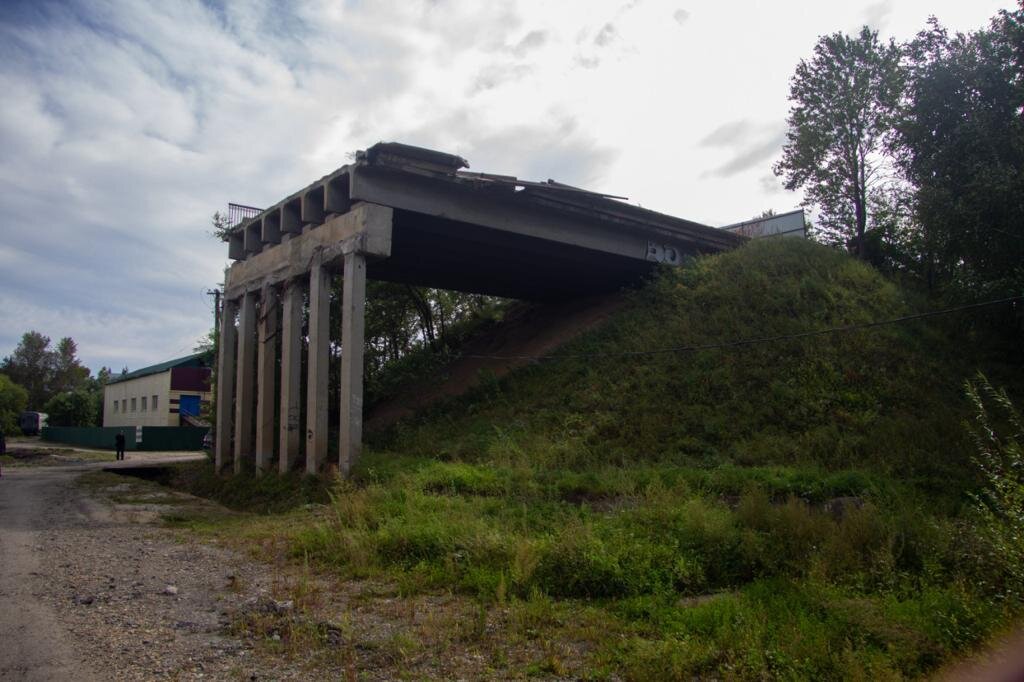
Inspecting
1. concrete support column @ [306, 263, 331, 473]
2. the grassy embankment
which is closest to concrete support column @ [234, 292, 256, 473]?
the grassy embankment

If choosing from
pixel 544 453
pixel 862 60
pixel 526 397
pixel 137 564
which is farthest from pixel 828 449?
pixel 862 60

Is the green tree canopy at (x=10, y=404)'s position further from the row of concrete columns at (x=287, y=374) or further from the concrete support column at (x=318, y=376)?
the concrete support column at (x=318, y=376)

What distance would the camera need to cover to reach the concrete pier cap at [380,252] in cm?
1549

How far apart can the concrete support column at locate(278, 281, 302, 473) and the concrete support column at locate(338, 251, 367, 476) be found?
2.56 metres

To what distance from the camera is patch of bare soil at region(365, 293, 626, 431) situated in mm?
21719

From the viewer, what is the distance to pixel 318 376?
1619 cm

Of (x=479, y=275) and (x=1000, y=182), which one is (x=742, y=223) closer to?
(x=479, y=275)

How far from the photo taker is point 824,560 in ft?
22.4

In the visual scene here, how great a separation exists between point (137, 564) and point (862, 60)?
27977mm

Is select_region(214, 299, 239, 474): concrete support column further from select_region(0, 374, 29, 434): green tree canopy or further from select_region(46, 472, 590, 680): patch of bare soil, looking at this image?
select_region(0, 374, 29, 434): green tree canopy

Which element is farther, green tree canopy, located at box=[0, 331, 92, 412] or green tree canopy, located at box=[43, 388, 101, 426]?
green tree canopy, located at box=[0, 331, 92, 412]

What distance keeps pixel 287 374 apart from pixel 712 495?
1151cm

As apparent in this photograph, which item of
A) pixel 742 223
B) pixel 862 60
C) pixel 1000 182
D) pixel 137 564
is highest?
pixel 862 60

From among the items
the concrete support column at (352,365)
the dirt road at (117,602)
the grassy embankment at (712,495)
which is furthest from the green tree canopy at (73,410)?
the concrete support column at (352,365)
